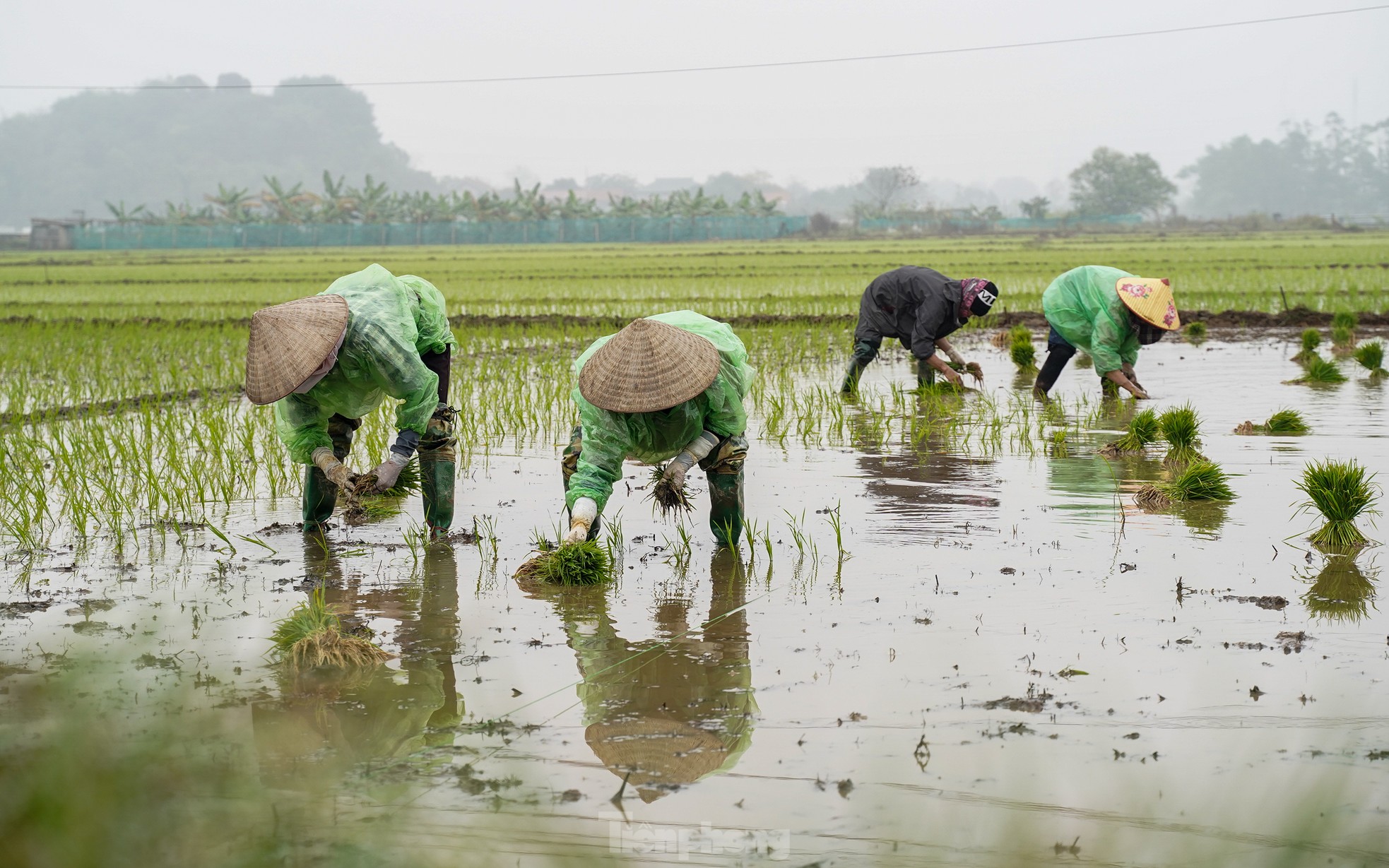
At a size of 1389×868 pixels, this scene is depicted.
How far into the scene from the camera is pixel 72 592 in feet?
13.6

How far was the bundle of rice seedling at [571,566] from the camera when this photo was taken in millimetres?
4051

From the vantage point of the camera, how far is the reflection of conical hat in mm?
2611

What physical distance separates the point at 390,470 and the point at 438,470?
53 centimetres

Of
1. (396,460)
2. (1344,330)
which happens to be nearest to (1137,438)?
(396,460)

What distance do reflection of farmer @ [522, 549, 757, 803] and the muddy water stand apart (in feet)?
0.04

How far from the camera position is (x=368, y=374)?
4.39m

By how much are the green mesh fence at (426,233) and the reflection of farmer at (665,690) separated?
4423 centimetres

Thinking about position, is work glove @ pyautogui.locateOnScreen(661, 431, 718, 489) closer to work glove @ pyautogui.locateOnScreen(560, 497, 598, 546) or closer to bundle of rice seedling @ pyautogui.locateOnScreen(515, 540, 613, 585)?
work glove @ pyautogui.locateOnScreen(560, 497, 598, 546)

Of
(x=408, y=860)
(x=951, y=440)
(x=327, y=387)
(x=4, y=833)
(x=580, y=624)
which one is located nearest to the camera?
(x=4, y=833)

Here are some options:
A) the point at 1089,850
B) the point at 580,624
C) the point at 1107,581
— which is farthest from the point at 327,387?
the point at 1089,850

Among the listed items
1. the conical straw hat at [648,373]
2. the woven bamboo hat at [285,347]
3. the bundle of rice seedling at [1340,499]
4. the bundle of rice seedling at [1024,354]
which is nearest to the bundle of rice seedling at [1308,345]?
the bundle of rice seedling at [1024,354]

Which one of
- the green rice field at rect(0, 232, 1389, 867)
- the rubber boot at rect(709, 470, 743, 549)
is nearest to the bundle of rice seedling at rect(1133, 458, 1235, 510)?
the green rice field at rect(0, 232, 1389, 867)

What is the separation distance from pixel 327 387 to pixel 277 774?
A: 6.58 ft

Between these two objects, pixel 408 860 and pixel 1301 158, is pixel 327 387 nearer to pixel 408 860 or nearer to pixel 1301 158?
pixel 408 860
